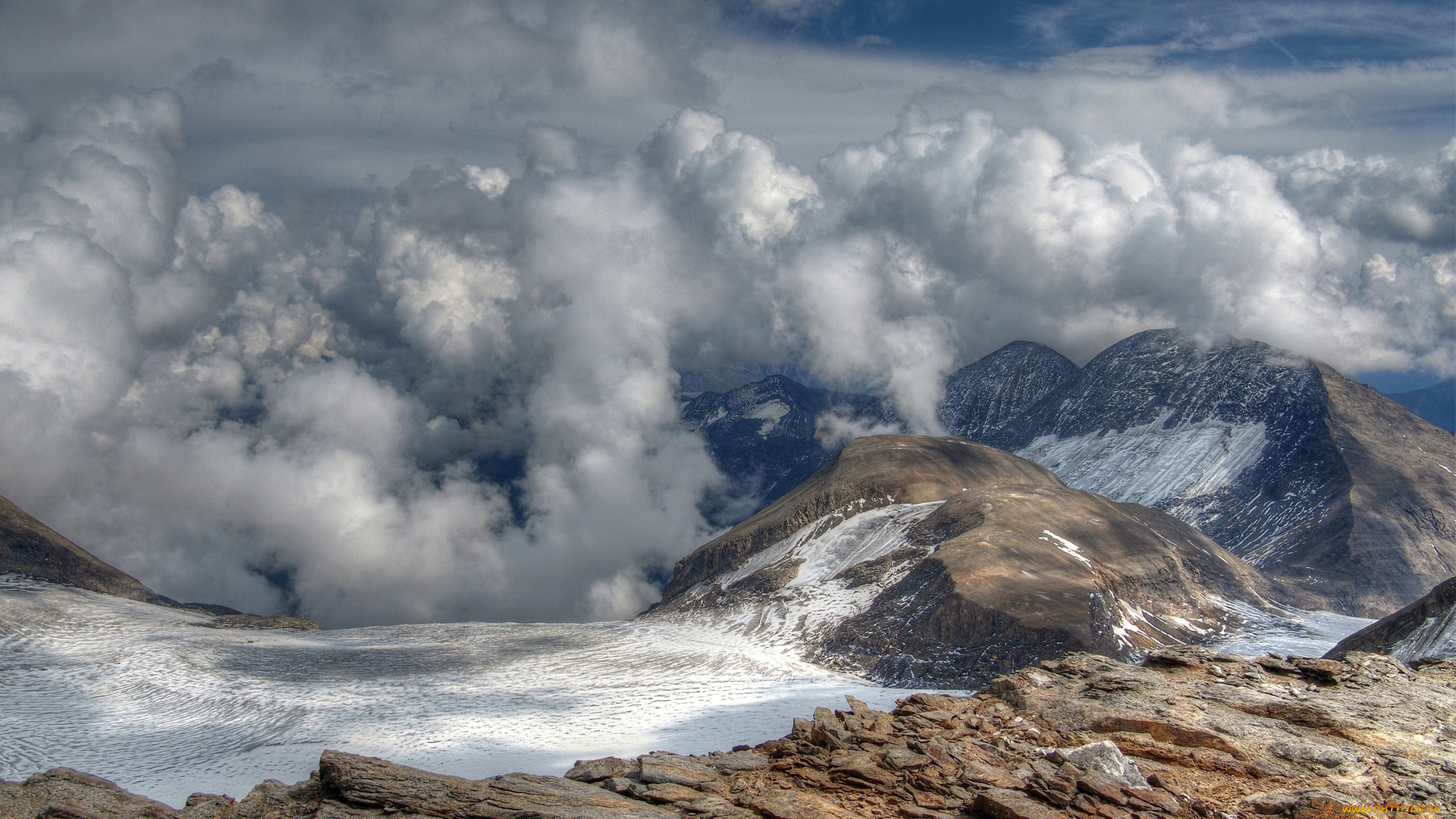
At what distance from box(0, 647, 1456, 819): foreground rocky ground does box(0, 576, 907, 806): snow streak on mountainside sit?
2583 cm

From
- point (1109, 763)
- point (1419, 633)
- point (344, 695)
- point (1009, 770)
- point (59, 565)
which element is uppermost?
point (59, 565)

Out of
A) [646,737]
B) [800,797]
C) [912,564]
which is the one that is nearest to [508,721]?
[646,737]

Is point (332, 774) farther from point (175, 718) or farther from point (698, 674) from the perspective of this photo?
point (698, 674)

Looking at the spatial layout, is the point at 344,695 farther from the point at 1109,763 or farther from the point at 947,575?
the point at 1109,763

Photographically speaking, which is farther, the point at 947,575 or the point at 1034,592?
the point at 947,575

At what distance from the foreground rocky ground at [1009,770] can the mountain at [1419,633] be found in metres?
28.9

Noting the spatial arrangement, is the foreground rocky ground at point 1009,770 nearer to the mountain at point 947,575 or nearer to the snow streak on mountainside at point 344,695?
the snow streak on mountainside at point 344,695

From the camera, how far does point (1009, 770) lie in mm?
26156

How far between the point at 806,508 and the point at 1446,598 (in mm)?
85837

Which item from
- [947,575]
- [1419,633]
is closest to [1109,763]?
[1419,633]

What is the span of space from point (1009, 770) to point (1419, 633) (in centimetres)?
5281

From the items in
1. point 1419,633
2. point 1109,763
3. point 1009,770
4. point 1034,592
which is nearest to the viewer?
point 1109,763

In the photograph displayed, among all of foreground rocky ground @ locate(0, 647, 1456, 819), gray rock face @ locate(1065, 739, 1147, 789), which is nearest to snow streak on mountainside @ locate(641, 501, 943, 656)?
foreground rocky ground @ locate(0, 647, 1456, 819)

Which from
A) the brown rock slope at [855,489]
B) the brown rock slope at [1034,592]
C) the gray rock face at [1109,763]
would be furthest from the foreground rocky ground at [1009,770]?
the brown rock slope at [855,489]
